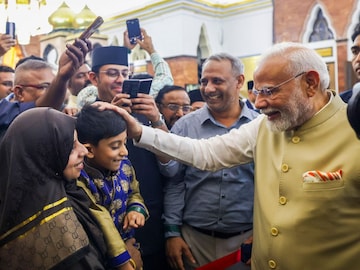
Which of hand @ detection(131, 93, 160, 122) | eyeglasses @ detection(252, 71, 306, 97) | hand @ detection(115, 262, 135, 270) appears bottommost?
hand @ detection(115, 262, 135, 270)

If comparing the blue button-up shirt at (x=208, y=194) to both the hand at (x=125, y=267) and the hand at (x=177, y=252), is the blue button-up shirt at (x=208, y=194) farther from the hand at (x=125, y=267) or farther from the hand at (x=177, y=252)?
the hand at (x=125, y=267)

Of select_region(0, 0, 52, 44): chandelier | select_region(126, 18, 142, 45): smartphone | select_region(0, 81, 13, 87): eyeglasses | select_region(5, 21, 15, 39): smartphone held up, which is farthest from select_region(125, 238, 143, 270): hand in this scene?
select_region(0, 0, 52, 44): chandelier

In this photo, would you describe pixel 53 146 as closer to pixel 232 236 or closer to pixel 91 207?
pixel 91 207

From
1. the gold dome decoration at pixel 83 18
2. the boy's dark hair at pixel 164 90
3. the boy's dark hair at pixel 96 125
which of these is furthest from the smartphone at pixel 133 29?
the gold dome decoration at pixel 83 18

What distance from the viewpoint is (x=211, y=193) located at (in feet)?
8.35

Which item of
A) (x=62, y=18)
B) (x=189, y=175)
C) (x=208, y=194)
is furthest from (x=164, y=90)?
(x=62, y=18)

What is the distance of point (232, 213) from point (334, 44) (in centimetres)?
1051

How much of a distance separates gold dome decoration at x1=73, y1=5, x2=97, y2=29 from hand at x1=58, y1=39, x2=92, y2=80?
970 centimetres

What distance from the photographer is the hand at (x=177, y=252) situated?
8.39 ft

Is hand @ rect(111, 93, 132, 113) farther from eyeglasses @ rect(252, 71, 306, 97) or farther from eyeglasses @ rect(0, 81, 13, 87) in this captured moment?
eyeglasses @ rect(0, 81, 13, 87)

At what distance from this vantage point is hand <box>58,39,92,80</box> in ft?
7.41

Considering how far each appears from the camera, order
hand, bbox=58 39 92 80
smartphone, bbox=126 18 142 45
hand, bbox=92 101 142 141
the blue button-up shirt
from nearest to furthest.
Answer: hand, bbox=92 101 142 141
hand, bbox=58 39 92 80
the blue button-up shirt
smartphone, bbox=126 18 142 45

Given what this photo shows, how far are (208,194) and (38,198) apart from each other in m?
1.26

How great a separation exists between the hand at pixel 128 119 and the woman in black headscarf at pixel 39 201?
0.34m
